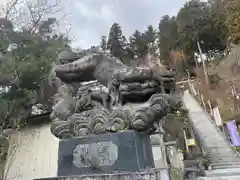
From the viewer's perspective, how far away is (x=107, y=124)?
2998mm

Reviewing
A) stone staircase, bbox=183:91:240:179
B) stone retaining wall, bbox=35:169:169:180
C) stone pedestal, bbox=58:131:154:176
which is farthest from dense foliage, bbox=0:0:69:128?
stone staircase, bbox=183:91:240:179

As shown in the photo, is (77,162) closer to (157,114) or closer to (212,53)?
(157,114)

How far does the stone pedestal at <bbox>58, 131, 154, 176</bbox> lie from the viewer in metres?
2.75

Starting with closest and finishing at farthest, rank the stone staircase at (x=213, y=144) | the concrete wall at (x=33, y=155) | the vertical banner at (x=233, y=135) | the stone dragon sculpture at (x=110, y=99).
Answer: the stone dragon sculpture at (x=110, y=99), the concrete wall at (x=33, y=155), the stone staircase at (x=213, y=144), the vertical banner at (x=233, y=135)

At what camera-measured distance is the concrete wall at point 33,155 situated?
25.9ft

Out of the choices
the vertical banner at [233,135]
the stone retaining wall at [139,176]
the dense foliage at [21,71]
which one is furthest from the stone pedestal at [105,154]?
the vertical banner at [233,135]

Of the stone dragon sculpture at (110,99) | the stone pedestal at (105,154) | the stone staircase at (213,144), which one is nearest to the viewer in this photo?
the stone pedestal at (105,154)

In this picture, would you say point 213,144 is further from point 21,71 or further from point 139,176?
point 139,176

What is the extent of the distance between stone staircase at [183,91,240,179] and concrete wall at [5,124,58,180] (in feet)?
17.5

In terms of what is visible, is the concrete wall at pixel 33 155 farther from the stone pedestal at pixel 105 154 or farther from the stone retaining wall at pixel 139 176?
the stone retaining wall at pixel 139 176

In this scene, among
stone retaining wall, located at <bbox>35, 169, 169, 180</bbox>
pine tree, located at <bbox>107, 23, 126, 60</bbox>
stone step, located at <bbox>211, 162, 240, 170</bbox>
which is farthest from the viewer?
stone step, located at <bbox>211, 162, 240, 170</bbox>

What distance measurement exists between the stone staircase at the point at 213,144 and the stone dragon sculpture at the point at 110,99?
5.94m

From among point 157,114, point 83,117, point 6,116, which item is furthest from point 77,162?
point 6,116

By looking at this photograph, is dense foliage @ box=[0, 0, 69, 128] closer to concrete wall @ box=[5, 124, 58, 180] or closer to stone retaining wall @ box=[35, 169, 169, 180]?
concrete wall @ box=[5, 124, 58, 180]
